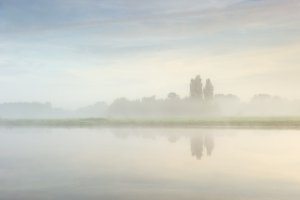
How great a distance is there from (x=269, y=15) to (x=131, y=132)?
2.44m

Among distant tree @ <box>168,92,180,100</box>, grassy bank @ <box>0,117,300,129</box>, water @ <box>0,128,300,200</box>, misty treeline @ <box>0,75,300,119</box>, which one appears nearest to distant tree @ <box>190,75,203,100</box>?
misty treeline @ <box>0,75,300,119</box>

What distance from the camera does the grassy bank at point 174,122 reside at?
701 cm

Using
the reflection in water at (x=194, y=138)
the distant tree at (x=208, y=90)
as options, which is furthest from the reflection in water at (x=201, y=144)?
the distant tree at (x=208, y=90)

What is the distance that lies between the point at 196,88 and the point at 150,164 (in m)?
1.20

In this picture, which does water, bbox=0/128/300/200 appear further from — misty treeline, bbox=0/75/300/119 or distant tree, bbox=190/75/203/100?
distant tree, bbox=190/75/203/100

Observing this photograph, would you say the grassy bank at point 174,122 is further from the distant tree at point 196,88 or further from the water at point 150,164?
Answer: the distant tree at point 196,88

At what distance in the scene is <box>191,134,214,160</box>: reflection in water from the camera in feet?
22.8

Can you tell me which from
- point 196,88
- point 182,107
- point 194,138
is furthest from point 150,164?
point 196,88

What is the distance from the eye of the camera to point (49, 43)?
24.7ft

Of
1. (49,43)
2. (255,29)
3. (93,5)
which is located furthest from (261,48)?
(49,43)

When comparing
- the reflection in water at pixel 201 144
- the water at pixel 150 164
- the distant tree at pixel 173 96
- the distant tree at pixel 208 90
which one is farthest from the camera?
the distant tree at pixel 173 96

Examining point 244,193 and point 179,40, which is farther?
point 179,40

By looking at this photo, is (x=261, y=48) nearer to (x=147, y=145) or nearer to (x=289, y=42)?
(x=289, y=42)

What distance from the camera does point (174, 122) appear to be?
24.0ft
